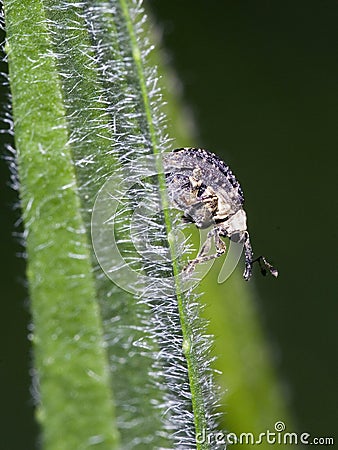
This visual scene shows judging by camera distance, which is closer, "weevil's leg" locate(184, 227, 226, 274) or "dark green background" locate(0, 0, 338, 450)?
"weevil's leg" locate(184, 227, 226, 274)

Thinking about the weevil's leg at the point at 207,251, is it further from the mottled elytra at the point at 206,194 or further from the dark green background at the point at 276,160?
the dark green background at the point at 276,160

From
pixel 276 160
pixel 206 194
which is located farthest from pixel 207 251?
pixel 276 160

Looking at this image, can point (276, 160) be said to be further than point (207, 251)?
Yes

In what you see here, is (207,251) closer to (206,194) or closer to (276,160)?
(206,194)

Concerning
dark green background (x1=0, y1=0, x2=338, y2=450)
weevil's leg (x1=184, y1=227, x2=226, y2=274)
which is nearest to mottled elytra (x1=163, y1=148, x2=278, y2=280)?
weevil's leg (x1=184, y1=227, x2=226, y2=274)

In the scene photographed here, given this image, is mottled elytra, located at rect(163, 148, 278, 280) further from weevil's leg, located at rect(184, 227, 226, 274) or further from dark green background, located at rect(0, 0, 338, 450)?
dark green background, located at rect(0, 0, 338, 450)

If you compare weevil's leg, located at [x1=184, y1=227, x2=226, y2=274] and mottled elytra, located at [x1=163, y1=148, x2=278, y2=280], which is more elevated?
mottled elytra, located at [x1=163, y1=148, x2=278, y2=280]
